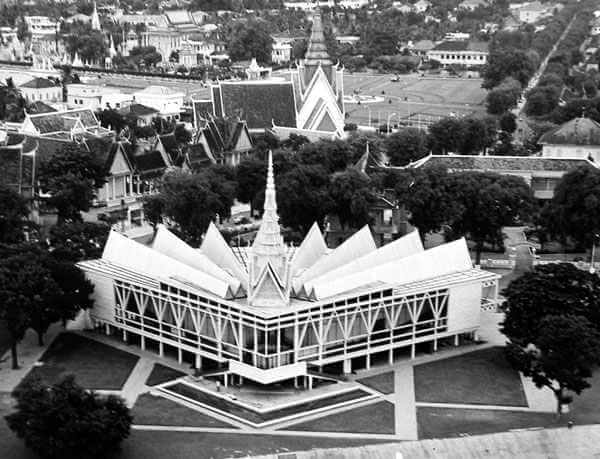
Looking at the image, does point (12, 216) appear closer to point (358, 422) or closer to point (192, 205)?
point (192, 205)

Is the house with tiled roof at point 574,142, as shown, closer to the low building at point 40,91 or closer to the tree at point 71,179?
the tree at point 71,179

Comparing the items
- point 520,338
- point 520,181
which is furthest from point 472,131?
point 520,338

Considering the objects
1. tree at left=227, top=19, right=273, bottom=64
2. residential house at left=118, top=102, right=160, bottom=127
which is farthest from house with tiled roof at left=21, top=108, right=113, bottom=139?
tree at left=227, top=19, right=273, bottom=64

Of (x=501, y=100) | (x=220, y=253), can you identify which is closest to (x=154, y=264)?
(x=220, y=253)

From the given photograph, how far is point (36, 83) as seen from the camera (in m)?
113

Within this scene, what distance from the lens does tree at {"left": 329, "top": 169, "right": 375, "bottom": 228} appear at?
60094 millimetres

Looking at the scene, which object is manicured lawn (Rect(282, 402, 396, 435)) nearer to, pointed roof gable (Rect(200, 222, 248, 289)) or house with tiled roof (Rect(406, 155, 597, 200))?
pointed roof gable (Rect(200, 222, 248, 289))

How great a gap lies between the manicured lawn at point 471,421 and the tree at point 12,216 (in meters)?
24.7

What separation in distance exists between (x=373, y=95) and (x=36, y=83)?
129 feet

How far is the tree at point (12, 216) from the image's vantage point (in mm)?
54594

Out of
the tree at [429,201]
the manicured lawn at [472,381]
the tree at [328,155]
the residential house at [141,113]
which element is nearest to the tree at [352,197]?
the tree at [429,201]

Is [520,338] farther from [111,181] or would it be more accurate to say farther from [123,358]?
[111,181]

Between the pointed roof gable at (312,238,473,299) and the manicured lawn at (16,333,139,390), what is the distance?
8323 millimetres

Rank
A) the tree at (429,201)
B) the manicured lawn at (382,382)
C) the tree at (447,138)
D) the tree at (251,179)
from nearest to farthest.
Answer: the manicured lawn at (382,382) → the tree at (429,201) → the tree at (251,179) → the tree at (447,138)
